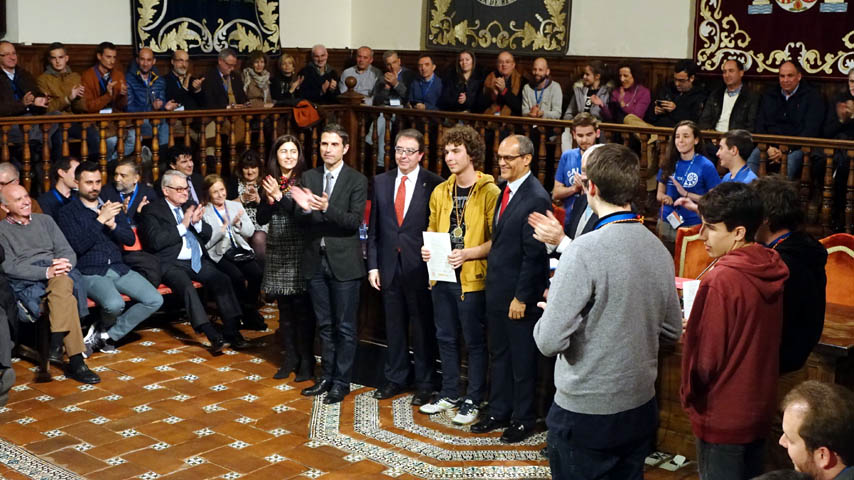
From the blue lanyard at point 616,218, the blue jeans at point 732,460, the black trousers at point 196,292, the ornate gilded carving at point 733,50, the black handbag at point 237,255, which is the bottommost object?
the black trousers at point 196,292

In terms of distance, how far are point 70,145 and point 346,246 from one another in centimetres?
401

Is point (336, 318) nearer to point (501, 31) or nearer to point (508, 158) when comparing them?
point (508, 158)

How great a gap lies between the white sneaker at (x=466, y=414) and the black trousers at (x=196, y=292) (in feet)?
7.11

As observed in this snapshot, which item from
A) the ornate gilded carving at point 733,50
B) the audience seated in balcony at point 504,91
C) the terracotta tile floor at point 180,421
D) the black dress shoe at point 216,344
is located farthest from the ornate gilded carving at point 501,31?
the black dress shoe at point 216,344

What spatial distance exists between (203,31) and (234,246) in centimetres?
403

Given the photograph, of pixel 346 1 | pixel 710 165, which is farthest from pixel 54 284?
pixel 346 1

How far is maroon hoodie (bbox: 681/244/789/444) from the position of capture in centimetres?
333

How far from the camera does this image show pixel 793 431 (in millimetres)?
2787

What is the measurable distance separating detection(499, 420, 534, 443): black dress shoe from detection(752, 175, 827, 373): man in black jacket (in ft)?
6.60

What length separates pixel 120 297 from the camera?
6.95 m

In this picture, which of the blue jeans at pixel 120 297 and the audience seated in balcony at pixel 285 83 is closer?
the blue jeans at pixel 120 297

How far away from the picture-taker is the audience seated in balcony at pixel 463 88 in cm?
1012

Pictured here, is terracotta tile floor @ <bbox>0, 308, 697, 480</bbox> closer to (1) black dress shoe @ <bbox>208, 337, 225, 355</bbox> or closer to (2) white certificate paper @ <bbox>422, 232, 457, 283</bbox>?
(1) black dress shoe @ <bbox>208, 337, 225, 355</bbox>

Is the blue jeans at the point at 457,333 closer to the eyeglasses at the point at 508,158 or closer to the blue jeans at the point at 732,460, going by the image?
the eyeglasses at the point at 508,158
